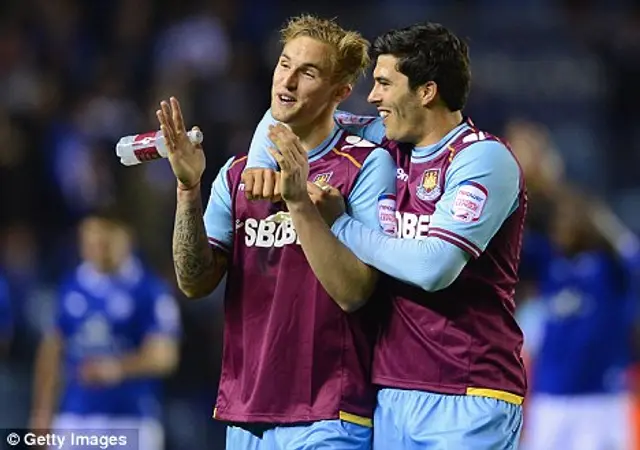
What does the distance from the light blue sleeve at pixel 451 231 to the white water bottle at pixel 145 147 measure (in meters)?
0.57

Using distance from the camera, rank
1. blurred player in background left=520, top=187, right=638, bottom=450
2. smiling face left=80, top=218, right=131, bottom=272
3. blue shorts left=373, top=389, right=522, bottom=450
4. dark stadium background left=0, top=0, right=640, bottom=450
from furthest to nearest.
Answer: dark stadium background left=0, top=0, right=640, bottom=450
smiling face left=80, top=218, right=131, bottom=272
blurred player in background left=520, top=187, right=638, bottom=450
blue shorts left=373, top=389, right=522, bottom=450

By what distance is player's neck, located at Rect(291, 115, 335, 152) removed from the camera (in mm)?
5086

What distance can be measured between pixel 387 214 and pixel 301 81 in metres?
0.55

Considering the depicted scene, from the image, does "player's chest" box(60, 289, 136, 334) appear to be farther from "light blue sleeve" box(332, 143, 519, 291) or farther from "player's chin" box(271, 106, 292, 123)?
"light blue sleeve" box(332, 143, 519, 291)

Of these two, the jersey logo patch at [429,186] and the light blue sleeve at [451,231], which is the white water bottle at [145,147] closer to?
the light blue sleeve at [451,231]

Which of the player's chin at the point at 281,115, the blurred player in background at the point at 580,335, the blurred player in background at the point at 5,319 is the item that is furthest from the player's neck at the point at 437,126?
the blurred player in background at the point at 5,319

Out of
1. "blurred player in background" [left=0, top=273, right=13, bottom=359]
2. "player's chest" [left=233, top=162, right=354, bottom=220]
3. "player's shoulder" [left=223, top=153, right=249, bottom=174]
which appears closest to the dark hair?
"player's chest" [left=233, top=162, right=354, bottom=220]

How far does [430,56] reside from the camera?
16.1 ft

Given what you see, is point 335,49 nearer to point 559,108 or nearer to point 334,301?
point 334,301

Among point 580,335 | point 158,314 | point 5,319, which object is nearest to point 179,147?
point 158,314

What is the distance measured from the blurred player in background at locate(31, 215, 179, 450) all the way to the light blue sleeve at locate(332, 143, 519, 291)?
5.22 metres

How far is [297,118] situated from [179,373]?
6926mm

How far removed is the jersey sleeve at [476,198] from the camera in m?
4.72

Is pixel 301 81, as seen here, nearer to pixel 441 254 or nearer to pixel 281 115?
pixel 281 115
